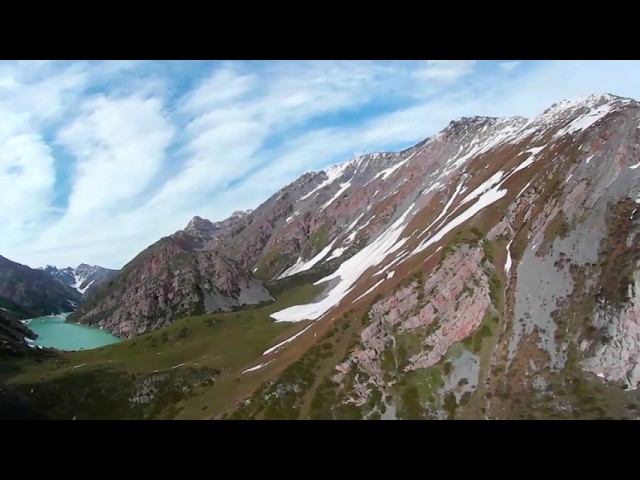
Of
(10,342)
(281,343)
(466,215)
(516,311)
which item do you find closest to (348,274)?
(281,343)

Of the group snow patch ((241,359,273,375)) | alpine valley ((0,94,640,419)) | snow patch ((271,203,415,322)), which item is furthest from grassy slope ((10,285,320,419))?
snow patch ((271,203,415,322))

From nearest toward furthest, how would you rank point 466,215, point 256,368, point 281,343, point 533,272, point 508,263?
point 533,272
point 508,263
point 256,368
point 281,343
point 466,215

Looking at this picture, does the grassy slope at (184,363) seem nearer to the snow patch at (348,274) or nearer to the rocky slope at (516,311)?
the snow patch at (348,274)

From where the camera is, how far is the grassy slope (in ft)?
269

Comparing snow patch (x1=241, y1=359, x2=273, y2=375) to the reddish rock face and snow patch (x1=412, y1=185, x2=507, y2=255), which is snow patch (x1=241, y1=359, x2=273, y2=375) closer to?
the reddish rock face

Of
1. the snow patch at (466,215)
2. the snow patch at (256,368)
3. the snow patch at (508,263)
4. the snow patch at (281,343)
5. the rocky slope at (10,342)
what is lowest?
the snow patch at (256,368)

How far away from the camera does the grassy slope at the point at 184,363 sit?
269ft

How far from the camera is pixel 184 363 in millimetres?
105562

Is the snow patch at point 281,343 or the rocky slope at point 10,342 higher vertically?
the rocky slope at point 10,342

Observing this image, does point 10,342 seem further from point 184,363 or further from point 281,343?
point 281,343

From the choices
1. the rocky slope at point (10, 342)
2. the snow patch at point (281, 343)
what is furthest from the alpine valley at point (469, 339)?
the rocky slope at point (10, 342)

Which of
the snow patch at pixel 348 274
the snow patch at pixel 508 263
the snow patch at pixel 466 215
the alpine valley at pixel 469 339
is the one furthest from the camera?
the snow patch at pixel 348 274
